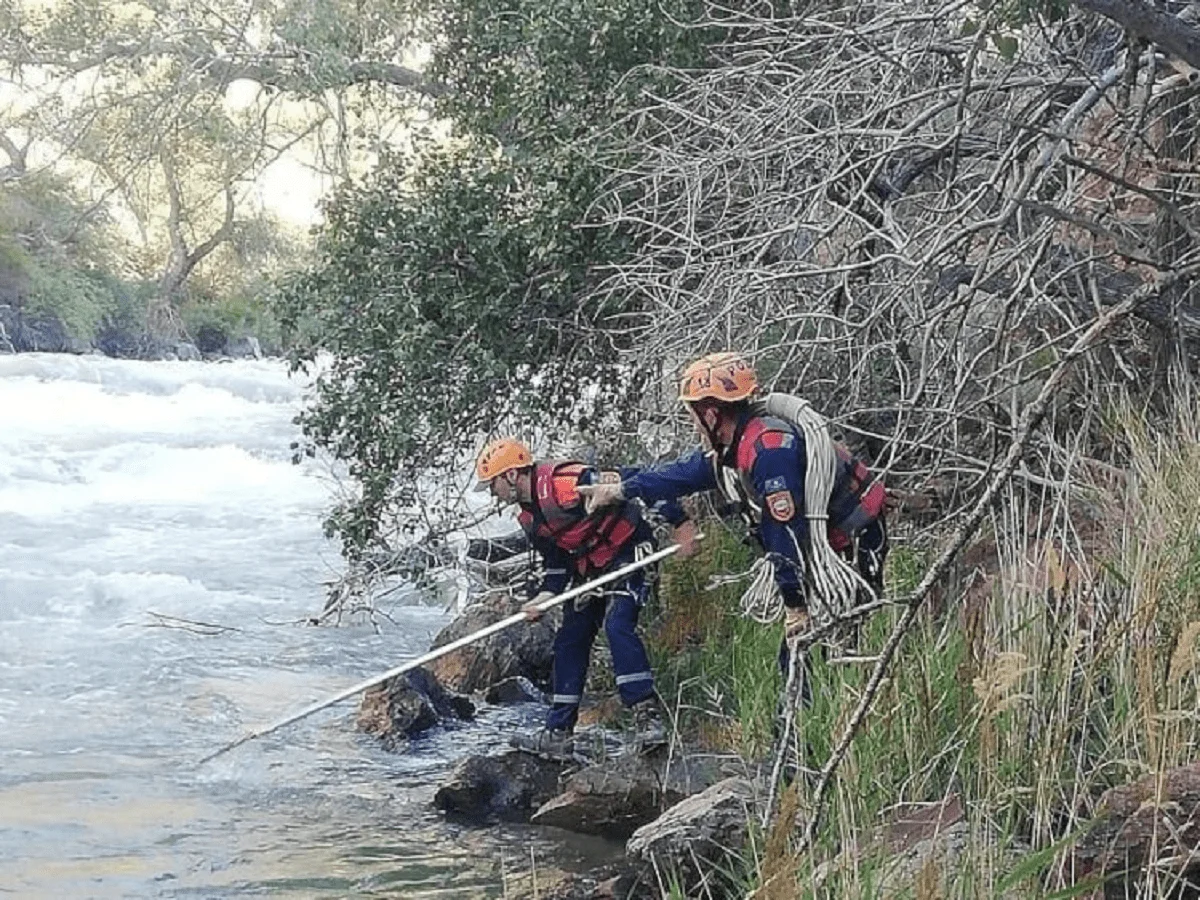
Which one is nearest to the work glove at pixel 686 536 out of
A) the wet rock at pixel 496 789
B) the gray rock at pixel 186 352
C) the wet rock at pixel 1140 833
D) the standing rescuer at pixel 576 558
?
the standing rescuer at pixel 576 558

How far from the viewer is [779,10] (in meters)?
8.23

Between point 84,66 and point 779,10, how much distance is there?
18.1 feet

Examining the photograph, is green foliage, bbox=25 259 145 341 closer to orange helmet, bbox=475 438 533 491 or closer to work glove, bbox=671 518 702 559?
orange helmet, bbox=475 438 533 491

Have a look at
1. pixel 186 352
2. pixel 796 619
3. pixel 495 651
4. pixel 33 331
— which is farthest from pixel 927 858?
pixel 186 352

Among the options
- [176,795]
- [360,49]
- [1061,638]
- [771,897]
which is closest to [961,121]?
[1061,638]

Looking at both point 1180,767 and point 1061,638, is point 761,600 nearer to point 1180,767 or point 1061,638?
point 1061,638

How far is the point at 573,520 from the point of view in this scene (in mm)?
6941

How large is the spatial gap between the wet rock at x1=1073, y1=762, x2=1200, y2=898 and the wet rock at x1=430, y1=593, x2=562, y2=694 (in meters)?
5.75

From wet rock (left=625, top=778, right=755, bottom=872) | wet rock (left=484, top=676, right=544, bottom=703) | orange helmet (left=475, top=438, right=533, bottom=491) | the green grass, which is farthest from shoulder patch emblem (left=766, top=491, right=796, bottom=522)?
wet rock (left=484, top=676, right=544, bottom=703)

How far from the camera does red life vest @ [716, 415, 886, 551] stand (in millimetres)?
5727

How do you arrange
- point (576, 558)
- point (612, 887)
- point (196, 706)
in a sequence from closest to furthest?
1. point (612, 887)
2. point (576, 558)
3. point (196, 706)

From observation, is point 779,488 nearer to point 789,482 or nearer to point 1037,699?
point 789,482

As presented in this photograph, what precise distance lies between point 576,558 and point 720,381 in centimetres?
169

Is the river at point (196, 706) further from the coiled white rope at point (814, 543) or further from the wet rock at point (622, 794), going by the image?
the coiled white rope at point (814, 543)
